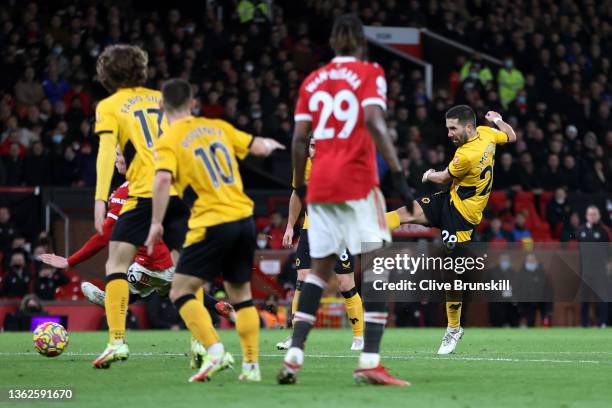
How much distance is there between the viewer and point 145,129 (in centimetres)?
969

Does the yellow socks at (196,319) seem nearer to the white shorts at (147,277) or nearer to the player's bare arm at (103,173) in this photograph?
the player's bare arm at (103,173)

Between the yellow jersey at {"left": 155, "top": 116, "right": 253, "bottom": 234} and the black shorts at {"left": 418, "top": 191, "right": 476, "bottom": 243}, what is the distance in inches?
191

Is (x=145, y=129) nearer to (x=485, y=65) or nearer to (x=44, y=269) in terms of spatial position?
(x=44, y=269)

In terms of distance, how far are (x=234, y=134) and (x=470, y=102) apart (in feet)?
61.0

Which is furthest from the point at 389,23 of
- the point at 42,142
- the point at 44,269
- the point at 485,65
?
the point at 44,269

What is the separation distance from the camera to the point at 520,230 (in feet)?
75.6

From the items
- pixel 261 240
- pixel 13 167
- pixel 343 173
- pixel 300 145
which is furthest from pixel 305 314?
pixel 13 167

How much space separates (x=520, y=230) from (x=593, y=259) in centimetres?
161

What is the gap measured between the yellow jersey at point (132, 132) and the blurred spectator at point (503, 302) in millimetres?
12672

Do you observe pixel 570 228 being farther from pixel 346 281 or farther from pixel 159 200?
pixel 159 200

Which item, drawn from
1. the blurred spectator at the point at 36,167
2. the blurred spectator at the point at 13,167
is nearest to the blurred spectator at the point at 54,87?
the blurred spectator at the point at 36,167

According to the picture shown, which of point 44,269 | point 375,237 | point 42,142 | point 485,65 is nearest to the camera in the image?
point 375,237

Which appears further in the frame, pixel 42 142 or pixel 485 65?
pixel 485 65

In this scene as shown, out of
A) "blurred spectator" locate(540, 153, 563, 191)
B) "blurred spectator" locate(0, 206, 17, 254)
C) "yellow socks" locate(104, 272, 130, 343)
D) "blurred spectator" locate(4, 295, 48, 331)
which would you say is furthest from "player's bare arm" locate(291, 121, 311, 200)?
"blurred spectator" locate(540, 153, 563, 191)
